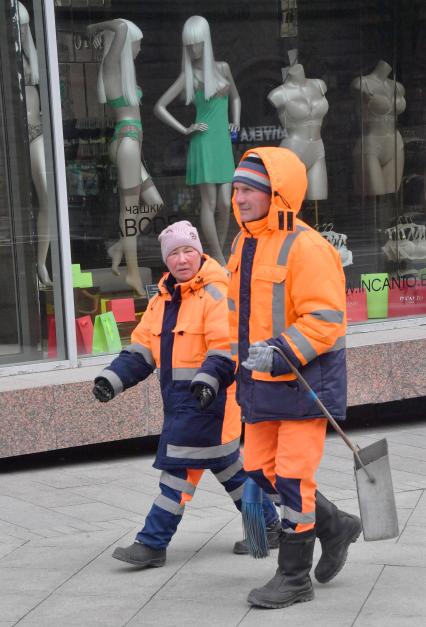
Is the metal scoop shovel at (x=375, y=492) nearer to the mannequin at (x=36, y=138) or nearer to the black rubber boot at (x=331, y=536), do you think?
the black rubber boot at (x=331, y=536)

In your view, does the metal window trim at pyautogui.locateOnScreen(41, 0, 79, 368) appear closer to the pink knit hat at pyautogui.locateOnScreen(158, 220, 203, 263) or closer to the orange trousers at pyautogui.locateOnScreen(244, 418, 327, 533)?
the pink knit hat at pyautogui.locateOnScreen(158, 220, 203, 263)

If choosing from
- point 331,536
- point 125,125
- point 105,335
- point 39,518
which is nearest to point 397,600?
point 331,536

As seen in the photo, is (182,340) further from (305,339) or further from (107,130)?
(107,130)

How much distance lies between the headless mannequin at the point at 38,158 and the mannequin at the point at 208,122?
92cm

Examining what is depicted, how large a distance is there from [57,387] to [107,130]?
1.84 meters

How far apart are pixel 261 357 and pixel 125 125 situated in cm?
384

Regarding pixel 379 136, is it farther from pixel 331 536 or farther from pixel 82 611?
pixel 82 611

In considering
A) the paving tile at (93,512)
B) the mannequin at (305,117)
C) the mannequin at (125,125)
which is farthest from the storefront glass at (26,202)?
the mannequin at (305,117)

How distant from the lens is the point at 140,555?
5.07 metres

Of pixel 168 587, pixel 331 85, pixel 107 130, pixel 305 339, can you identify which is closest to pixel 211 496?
pixel 168 587

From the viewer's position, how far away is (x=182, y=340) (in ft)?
16.6

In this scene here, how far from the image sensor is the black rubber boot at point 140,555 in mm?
5055

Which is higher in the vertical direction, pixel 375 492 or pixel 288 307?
pixel 288 307

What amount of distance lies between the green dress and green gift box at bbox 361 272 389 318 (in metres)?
1.36
